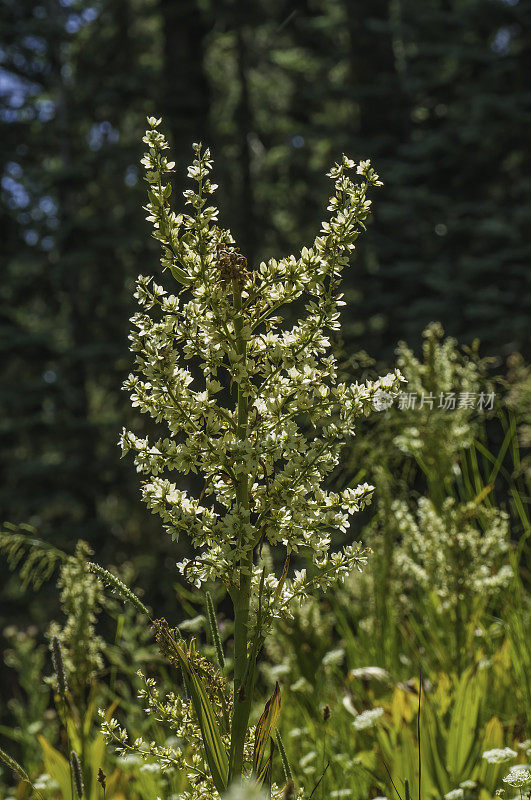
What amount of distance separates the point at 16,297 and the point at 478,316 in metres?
6.44

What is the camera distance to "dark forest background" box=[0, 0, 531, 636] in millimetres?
9797

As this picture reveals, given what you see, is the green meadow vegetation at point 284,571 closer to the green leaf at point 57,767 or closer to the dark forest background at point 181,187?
the green leaf at point 57,767

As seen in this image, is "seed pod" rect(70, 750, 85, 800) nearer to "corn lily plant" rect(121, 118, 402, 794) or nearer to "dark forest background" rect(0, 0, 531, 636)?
"corn lily plant" rect(121, 118, 402, 794)

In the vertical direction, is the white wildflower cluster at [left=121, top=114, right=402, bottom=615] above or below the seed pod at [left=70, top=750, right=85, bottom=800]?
above

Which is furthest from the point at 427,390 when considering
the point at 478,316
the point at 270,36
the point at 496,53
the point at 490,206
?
the point at 270,36

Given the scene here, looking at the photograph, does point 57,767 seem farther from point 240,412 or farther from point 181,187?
point 181,187

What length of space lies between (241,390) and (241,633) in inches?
18.3

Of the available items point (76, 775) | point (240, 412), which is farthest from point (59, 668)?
point (240, 412)

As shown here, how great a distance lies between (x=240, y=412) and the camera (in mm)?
1520

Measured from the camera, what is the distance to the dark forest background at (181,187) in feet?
32.1

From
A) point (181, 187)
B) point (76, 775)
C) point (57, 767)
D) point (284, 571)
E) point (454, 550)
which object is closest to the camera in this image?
point (284, 571)

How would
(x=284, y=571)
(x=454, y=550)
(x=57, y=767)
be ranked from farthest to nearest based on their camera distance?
(x=454, y=550) → (x=57, y=767) → (x=284, y=571)

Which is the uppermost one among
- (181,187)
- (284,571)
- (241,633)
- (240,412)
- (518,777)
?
(181,187)

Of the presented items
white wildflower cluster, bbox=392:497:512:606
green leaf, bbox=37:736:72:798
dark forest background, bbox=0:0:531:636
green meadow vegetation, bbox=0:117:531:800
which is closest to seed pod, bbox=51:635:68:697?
green meadow vegetation, bbox=0:117:531:800
